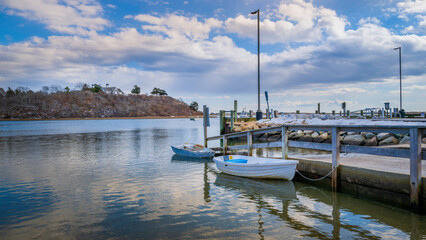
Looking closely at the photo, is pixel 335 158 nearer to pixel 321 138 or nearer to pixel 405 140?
Answer: pixel 405 140

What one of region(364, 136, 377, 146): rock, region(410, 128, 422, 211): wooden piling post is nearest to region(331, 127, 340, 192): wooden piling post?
region(410, 128, 422, 211): wooden piling post

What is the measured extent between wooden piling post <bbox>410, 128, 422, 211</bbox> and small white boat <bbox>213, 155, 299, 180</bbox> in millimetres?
3450

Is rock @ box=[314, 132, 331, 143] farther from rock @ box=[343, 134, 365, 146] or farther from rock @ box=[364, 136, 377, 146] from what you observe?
rock @ box=[364, 136, 377, 146]

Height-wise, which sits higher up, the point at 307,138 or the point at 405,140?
Result: the point at 405,140

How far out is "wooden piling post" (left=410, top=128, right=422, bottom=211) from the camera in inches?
243

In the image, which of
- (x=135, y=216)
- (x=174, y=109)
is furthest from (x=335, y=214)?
(x=174, y=109)

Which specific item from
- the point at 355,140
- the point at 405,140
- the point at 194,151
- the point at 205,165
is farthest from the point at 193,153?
the point at 405,140

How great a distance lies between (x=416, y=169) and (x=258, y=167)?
16.0 feet

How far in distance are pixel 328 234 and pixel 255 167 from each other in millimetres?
4540

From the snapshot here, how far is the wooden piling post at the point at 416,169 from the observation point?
617 centimetres

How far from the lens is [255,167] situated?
32.9ft

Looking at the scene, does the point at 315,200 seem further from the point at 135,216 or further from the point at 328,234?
the point at 135,216

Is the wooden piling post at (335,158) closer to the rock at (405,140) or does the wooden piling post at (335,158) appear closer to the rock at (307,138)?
the rock at (405,140)

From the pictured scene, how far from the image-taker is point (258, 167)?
996cm
